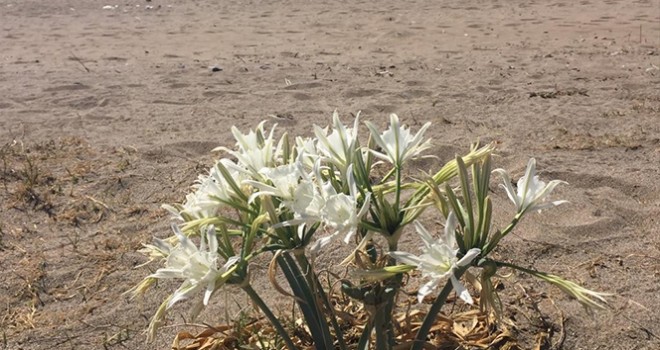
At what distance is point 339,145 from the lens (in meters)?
1.26

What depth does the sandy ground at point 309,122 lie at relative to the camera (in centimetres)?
229

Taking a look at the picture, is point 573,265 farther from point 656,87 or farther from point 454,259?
point 656,87

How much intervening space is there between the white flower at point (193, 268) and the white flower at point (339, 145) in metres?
0.27

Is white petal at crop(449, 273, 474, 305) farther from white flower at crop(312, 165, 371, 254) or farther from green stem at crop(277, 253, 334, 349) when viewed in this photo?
green stem at crop(277, 253, 334, 349)

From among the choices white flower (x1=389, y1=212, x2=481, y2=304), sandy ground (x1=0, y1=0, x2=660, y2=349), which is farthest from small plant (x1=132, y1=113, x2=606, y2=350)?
sandy ground (x1=0, y1=0, x2=660, y2=349)

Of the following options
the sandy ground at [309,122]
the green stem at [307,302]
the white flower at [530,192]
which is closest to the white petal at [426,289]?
the white flower at [530,192]

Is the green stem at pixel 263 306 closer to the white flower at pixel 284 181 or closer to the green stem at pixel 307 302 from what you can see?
the green stem at pixel 307 302

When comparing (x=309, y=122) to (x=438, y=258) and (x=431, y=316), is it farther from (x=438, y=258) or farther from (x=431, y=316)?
(x=438, y=258)

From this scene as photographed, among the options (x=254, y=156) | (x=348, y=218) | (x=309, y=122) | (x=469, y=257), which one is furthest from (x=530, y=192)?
(x=309, y=122)

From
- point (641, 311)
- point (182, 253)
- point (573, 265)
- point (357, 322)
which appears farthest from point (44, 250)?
point (641, 311)

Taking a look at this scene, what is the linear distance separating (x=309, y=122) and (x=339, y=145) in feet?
9.65

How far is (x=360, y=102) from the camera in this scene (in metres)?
4.55

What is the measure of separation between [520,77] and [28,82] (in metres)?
4.11

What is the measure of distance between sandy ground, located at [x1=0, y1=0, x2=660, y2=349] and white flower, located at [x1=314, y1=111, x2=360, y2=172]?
1.13 m
